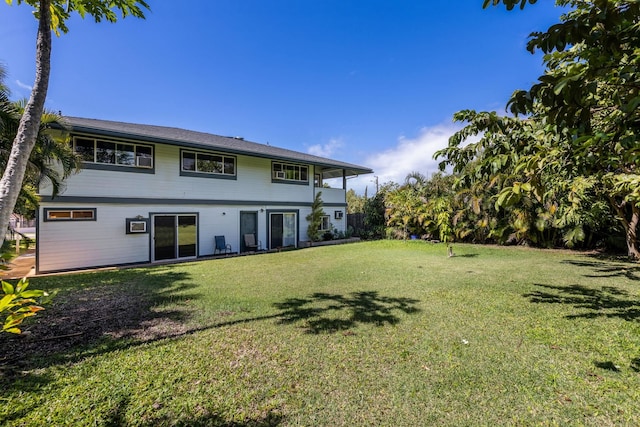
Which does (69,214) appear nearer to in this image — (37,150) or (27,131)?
(37,150)

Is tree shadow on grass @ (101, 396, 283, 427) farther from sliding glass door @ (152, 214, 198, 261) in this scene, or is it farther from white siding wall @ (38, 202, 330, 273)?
sliding glass door @ (152, 214, 198, 261)

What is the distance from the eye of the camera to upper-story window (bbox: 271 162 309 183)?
1570cm

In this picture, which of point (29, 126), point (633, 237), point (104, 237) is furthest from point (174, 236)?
point (633, 237)

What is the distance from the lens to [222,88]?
46.8 feet

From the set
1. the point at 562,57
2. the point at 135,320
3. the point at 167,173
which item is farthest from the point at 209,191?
the point at 562,57

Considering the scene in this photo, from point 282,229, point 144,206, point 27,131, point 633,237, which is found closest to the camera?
point 27,131

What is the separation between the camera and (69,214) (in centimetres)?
977

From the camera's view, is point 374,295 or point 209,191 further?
point 209,191

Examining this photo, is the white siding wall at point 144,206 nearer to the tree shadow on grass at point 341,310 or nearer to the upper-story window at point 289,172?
the upper-story window at point 289,172

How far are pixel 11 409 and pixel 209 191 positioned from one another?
11.0 m

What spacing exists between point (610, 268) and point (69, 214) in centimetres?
1835

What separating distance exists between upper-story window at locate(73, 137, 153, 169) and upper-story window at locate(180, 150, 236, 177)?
143 centimetres

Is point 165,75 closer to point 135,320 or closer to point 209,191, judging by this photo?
point 209,191

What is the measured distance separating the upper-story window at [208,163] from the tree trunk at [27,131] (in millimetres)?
10459
